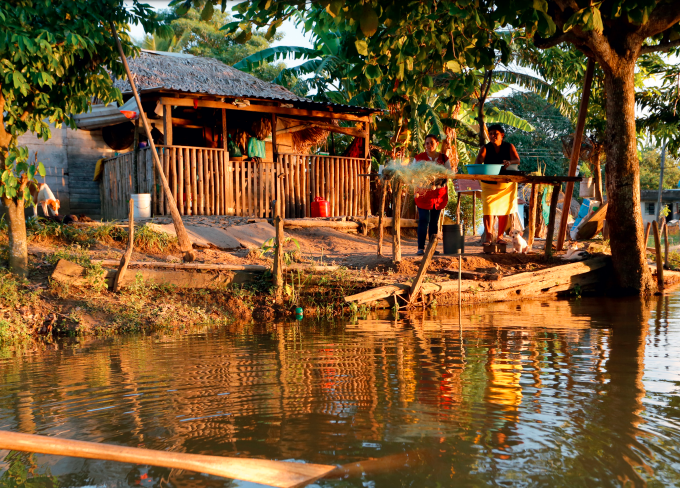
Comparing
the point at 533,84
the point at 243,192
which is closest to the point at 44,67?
the point at 243,192

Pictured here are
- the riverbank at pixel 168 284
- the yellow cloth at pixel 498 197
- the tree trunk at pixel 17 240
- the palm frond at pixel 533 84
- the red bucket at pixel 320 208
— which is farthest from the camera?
the palm frond at pixel 533 84

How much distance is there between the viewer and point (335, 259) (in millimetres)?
9641

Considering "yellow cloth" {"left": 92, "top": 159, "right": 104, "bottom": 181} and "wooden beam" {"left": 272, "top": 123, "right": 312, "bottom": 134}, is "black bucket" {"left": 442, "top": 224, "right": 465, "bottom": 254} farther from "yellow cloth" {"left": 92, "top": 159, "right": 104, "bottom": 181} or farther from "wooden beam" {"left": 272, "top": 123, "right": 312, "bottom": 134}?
"yellow cloth" {"left": 92, "top": 159, "right": 104, "bottom": 181}

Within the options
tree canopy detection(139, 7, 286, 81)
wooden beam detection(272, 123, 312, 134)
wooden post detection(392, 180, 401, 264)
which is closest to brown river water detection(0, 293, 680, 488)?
wooden post detection(392, 180, 401, 264)

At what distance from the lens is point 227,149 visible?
12953 mm

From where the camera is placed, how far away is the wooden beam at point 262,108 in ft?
37.6

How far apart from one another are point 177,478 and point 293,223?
937 cm

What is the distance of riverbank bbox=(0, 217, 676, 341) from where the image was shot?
663cm

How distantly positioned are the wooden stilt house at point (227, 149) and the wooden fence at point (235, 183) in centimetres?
2

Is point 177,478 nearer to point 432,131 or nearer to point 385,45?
point 385,45

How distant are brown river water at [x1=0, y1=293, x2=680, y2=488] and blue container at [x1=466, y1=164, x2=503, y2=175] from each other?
3.12 meters

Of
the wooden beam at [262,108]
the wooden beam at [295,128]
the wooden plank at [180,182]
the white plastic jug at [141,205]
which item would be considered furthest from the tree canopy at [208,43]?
the white plastic jug at [141,205]

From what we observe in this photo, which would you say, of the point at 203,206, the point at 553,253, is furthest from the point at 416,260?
the point at 203,206

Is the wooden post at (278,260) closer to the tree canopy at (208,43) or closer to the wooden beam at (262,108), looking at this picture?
the wooden beam at (262,108)
